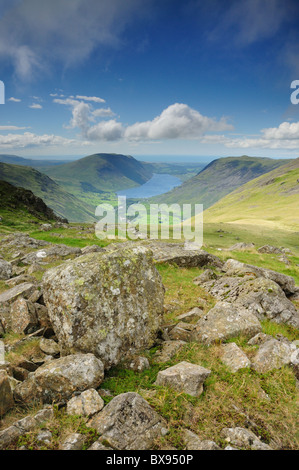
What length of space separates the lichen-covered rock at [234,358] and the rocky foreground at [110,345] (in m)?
0.03

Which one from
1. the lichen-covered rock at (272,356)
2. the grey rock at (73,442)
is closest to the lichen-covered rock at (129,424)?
the grey rock at (73,442)

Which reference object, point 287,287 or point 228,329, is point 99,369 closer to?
point 228,329

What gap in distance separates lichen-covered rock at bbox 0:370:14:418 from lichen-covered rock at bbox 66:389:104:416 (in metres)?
1.56

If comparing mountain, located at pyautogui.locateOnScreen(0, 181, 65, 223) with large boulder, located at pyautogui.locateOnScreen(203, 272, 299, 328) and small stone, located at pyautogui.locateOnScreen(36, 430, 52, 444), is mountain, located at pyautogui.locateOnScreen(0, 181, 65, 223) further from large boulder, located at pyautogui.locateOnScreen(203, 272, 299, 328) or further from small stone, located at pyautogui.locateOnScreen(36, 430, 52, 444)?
small stone, located at pyautogui.locateOnScreen(36, 430, 52, 444)

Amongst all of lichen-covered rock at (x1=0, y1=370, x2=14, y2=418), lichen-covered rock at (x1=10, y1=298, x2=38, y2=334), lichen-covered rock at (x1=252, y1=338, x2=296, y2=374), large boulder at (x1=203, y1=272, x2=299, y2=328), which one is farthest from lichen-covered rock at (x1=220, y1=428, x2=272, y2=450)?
lichen-covered rock at (x1=10, y1=298, x2=38, y2=334)

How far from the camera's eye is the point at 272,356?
8094 mm

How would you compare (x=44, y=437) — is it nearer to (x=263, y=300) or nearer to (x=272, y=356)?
(x=272, y=356)

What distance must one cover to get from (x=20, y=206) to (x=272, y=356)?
93.7 m

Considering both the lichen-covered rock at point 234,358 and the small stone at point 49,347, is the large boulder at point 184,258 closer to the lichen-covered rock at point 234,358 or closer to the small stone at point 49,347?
the lichen-covered rock at point 234,358

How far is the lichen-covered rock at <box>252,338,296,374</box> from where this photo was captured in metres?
7.87

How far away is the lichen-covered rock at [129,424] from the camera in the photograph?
5285mm

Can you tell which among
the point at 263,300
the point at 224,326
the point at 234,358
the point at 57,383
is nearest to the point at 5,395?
the point at 57,383

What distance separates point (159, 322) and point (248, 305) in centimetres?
583

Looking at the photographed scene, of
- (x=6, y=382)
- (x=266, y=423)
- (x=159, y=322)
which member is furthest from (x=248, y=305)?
(x=6, y=382)
